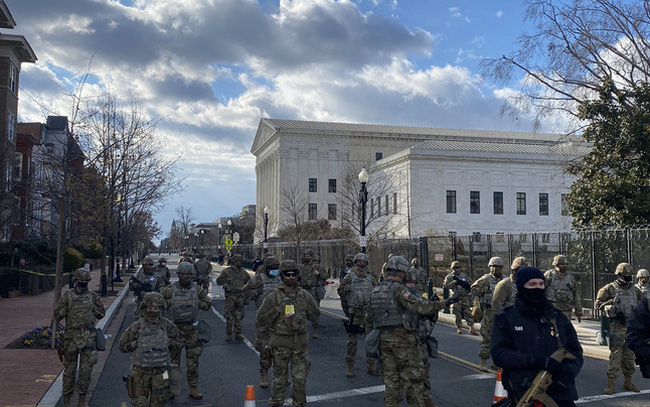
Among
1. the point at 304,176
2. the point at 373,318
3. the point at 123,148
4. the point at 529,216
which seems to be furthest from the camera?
the point at 304,176

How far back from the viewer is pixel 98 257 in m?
50.8

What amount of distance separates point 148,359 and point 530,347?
4257 mm

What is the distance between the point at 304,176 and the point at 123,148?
62573mm

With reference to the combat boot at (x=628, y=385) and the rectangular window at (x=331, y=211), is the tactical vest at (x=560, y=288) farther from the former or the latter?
the rectangular window at (x=331, y=211)

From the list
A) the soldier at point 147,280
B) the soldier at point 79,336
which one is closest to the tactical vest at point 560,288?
the soldier at point 79,336

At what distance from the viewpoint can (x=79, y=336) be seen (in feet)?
26.5

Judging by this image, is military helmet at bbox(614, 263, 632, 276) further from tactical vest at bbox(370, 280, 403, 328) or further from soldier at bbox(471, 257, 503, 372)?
tactical vest at bbox(370, 280, 403, 328)

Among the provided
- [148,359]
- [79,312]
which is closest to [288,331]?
[148,359]

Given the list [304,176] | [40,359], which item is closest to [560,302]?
[40,359]

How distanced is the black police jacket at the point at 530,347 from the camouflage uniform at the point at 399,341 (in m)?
2.20

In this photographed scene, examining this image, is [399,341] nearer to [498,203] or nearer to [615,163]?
[615,163]

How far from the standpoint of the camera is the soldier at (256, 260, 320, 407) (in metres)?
7.17

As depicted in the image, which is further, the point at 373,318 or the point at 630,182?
the point at 630,182

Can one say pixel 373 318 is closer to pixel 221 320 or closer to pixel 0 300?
pixel 221 320
